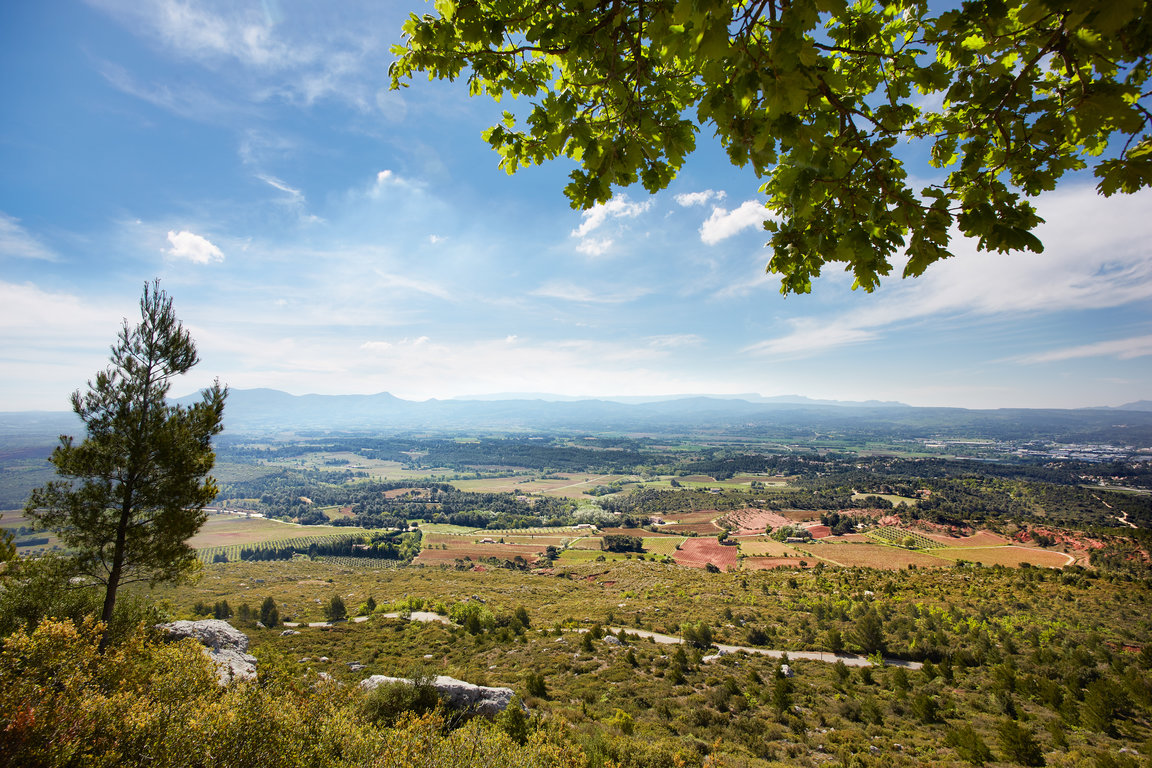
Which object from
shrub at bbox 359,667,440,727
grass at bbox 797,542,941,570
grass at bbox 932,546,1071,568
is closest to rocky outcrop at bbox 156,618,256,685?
shrub at bbox 359,667,440,727

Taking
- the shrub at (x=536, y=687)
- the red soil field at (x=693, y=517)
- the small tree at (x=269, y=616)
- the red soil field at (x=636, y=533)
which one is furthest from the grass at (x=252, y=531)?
the shrub at (x=536, y=687)

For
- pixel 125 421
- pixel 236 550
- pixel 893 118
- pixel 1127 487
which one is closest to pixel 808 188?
pixel 893 118

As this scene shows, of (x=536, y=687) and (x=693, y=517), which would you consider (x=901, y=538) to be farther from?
(x=536, y=687)

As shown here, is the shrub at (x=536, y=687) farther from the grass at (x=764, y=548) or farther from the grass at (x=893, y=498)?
the grass at (x=893, y=498)

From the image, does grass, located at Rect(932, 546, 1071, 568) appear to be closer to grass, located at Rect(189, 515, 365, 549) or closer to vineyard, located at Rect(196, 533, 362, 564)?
vineyard, located at Rect(196, 533, 362, 564)

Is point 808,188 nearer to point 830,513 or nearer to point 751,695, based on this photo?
point 751,695

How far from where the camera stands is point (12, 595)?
11.9m

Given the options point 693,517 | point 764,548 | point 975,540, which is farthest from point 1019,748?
point 693,517

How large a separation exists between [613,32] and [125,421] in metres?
16.7

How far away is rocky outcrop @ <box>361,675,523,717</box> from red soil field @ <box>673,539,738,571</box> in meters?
50.6

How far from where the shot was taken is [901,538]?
6988 cm

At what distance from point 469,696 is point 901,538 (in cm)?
8641

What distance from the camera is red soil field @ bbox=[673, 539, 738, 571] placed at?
59.1m

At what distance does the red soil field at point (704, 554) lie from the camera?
5906 cm
